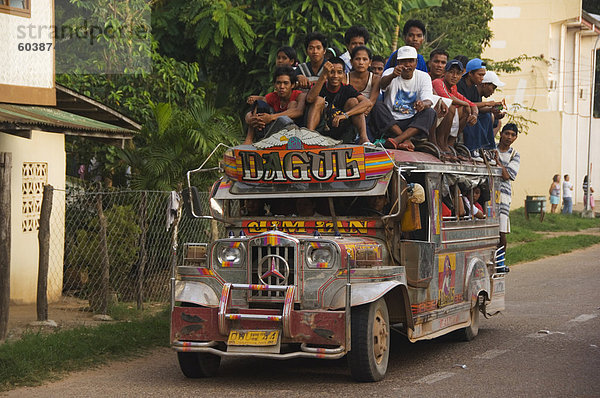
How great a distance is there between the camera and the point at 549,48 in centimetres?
4131

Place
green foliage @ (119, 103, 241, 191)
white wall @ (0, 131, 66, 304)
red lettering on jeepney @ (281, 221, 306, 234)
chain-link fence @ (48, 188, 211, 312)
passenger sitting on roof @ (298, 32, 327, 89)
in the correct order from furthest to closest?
green foliage @ (119, 103, 241, 191)
white wall @ (0, 131, 66, 304)
chain-link fence @ (48, 188, 211, 312)
passenger sitting on roof @ (298, 32, 327, 89)
red lettering on jeepney @ (281, 221, 306, 234)

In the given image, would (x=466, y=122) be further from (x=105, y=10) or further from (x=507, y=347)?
(x=105, y=10)

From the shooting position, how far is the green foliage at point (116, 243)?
1280 cm

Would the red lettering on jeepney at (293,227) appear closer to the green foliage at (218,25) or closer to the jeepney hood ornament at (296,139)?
the jeepney hood ornament at (296,139)

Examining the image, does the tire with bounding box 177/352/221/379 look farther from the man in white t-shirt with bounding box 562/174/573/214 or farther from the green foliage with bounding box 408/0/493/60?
the man in white t-shirt with bounding box 562/174/573/214

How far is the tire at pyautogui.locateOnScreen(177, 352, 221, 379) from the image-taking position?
844 cm

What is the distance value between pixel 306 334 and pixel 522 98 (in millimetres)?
36004

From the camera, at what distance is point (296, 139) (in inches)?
350

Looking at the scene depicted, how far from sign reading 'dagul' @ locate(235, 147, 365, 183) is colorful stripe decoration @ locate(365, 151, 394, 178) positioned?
0.05m

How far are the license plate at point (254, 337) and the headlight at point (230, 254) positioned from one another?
64 cm

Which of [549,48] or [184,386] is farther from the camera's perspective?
[549,48]

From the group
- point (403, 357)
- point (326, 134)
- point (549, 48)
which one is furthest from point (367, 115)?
Answer: point (549, 48)

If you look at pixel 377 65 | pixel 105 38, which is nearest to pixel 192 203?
pixel 377 65

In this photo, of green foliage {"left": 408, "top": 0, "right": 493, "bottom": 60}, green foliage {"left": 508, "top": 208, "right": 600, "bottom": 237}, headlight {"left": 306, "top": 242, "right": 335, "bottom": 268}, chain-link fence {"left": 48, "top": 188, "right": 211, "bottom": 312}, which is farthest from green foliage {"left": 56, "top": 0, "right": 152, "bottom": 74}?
green foliage {"left": 508, "top": 208, "right": 600, "bottom": 237}
